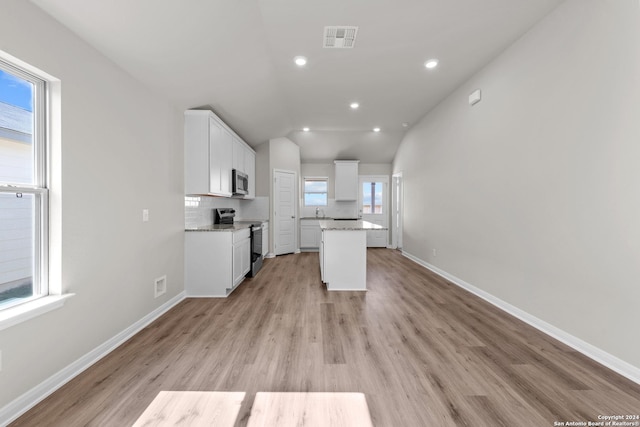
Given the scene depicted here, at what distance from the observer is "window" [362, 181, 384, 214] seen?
7660 mm

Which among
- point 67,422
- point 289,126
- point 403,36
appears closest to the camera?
point 67,422

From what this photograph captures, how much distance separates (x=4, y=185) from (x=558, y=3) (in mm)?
4318

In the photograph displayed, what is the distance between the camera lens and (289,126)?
578cm

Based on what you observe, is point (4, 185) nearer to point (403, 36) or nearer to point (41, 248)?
point (41, 248)

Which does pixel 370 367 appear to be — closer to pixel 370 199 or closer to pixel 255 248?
pixel 255 248

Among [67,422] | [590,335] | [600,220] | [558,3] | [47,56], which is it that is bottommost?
[67,422]

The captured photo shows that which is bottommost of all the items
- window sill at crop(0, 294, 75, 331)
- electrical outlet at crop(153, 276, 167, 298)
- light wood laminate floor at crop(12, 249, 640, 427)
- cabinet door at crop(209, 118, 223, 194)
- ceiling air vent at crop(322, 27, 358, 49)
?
light wood laminate floor at crop(12, 249, 640, 427)

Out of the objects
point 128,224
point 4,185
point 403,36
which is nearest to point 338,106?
point 403,36

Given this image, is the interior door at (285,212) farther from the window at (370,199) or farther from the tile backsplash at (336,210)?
the window at (370,199)

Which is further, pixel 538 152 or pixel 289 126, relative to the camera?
pixel 289 126

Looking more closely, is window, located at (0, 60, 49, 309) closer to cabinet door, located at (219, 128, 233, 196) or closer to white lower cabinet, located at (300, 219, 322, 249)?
cabinet door, located at (219, 128, 233, 196)

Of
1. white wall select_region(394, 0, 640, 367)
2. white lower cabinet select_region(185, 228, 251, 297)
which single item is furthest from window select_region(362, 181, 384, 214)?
white lower cabinet select_region(185, 228, 251, 297)

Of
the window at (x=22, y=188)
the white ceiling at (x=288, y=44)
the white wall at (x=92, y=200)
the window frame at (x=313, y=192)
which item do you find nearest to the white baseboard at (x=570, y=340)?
the white ceiling at (x=288, y=44)

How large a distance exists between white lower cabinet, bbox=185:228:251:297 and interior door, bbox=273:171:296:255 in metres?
2.78
